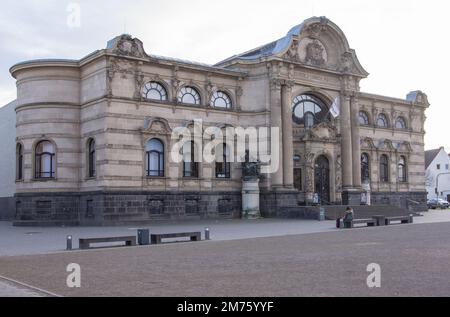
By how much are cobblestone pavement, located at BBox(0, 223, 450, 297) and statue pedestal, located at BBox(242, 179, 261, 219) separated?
2168cm

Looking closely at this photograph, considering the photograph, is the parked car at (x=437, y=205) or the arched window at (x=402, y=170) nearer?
the arched window at (x=402, y=170)

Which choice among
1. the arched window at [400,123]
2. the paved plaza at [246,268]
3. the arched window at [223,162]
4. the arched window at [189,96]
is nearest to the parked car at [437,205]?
the arched window at [400,123]

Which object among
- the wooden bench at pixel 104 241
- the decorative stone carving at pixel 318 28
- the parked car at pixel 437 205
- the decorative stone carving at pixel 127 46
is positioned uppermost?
the decorative stone carving at pixel 318 28

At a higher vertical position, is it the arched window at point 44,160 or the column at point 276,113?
the column at point 276,113

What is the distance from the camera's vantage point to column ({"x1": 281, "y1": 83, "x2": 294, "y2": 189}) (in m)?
47.7

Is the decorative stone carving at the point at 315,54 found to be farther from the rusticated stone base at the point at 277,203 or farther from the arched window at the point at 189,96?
the rusticated stone base at the point at 277,203

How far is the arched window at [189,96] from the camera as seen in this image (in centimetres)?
4525

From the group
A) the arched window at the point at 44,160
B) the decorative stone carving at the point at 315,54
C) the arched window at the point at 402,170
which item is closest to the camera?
the arched window at the point at 44,160

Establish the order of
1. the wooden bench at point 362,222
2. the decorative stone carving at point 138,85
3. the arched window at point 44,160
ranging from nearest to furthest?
the wooden bench at point 362,222 → the decorative stone carving at point 138,85 → the arched window at point 44,160

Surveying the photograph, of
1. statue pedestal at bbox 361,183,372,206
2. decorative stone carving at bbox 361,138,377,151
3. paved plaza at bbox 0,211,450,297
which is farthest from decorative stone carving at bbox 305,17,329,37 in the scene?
paved plaza at bbox 0,211,450,297

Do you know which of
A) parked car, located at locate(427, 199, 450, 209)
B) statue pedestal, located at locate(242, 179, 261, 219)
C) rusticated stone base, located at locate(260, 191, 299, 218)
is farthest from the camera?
parked car, located at locate(427, 199, 450, 209)

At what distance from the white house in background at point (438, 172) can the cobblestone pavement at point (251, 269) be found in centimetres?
8183

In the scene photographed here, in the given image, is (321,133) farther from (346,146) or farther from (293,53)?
(293,53)

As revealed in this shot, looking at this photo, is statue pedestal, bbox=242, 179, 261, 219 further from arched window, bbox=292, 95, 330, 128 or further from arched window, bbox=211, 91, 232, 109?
arched window, bbox=292, 95, 330, 128
